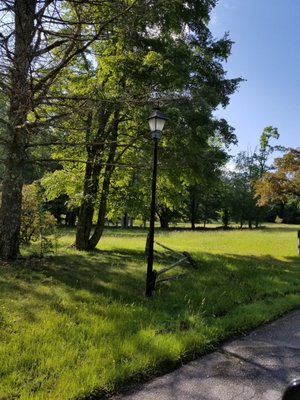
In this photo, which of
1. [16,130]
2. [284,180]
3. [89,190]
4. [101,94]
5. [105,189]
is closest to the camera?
[16,130]

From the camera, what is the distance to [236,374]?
156 inches

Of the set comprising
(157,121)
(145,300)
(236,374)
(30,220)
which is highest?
(157,121)

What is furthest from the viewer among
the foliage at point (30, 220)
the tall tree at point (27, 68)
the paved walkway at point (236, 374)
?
the foliage at point (30, 220)

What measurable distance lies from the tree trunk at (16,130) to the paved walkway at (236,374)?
5.10m

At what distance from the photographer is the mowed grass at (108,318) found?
141 inches

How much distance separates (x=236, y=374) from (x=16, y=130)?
6343 mm

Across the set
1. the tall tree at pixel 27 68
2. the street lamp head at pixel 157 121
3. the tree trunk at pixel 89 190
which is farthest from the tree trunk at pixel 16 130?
the tree trunk at pixel 89 190

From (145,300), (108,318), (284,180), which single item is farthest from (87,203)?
(284,180)

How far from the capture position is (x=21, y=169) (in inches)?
305

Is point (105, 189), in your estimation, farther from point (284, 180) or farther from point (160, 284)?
point (284, 180)

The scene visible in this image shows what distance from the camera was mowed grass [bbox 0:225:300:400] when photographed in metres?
3.57

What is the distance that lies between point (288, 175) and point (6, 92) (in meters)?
14.5

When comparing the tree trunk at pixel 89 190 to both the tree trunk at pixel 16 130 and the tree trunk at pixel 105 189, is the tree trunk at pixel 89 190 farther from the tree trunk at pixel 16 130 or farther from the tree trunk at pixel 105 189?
the tree trunk at pixel 16 130

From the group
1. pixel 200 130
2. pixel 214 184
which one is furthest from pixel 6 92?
pixel 214 184
